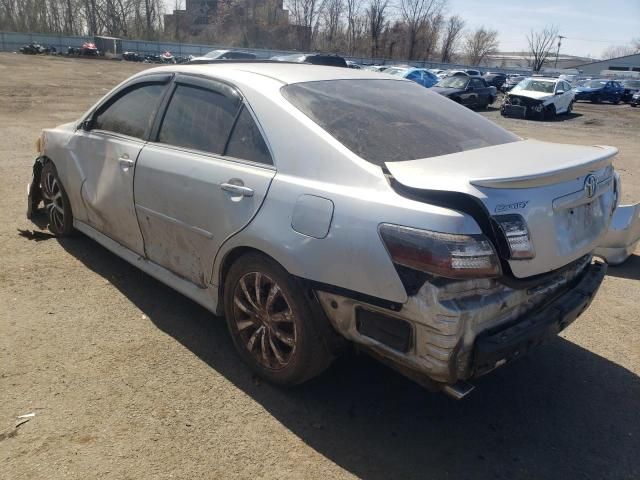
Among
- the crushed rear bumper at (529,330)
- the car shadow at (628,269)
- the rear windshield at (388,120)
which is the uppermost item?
the rear windshield at (388,120)

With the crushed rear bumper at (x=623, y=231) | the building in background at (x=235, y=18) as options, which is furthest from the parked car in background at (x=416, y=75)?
the building in background at (x=235, y=18)

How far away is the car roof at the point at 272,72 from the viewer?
307 centimetres

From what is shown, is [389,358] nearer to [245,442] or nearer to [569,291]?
[245,442]

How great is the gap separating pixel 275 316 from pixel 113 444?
98 centimetres

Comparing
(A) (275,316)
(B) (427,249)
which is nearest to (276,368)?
(A) (275,316)

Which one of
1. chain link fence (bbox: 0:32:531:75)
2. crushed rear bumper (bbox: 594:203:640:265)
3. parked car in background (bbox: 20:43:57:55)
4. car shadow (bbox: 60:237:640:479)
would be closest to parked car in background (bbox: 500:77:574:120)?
crushed rear bumper (bbox: 594:203:640:265)

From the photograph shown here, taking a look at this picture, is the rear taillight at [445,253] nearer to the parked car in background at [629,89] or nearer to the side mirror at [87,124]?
the side mirror at [87,124]

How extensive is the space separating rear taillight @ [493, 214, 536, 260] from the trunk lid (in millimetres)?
26

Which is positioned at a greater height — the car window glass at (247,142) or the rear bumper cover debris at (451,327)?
the car window glass at (247,142)

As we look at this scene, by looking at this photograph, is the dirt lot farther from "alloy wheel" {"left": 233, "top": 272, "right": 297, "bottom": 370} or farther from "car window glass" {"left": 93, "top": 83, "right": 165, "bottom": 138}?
"car window glass" {"left": 93, "top": 83, "right": 165, "bottom": 138}

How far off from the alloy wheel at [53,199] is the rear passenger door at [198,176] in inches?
62.9

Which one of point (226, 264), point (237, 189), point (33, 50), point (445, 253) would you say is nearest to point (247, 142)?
point (237, 189)

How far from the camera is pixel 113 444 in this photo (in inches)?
94.3

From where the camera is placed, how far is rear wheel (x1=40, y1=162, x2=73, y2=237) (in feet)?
14.8
